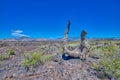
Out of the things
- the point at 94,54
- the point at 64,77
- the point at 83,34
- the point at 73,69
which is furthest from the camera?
the point at 94,54

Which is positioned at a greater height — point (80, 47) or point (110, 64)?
point (80, 47)

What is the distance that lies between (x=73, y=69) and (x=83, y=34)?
162 inches

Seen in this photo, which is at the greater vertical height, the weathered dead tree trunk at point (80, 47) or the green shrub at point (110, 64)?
the weathered dead tree trunk at point (80, 47)

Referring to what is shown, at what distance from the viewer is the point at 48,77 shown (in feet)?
72.0

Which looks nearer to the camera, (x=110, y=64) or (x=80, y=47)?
(x=110, y=64)

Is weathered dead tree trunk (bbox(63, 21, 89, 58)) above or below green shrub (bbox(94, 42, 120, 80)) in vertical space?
above

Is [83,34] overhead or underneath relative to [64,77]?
overhead

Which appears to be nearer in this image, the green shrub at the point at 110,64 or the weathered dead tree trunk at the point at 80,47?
the green shrub at the point at 110,64

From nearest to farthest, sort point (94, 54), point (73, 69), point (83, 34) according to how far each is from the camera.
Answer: point (73, 69) → point (83, 34) → point (94, 54)

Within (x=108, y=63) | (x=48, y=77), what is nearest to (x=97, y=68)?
(x=108, y=63)

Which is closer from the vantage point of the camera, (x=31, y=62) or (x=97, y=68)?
(x=97, y=68)

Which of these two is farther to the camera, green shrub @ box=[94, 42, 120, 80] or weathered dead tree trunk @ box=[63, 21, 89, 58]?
weathered dead tree trunk @ box=[63, 21, 89, 58]

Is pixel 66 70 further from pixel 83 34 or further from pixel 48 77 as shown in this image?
pixel 83 34

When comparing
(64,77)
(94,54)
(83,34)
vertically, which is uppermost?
(83,34)
